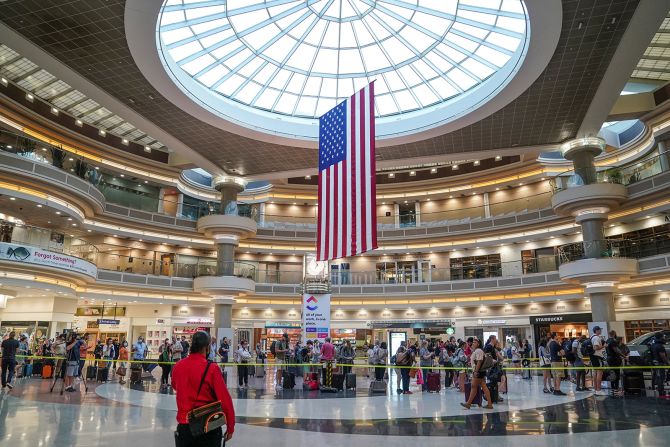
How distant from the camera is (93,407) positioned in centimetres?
1124

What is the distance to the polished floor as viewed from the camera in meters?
7.81

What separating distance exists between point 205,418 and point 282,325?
32.0 meters

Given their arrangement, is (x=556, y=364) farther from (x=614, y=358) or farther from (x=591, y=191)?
(x=591, y=191)

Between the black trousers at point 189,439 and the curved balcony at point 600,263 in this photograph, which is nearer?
the black trousers at point 189,439

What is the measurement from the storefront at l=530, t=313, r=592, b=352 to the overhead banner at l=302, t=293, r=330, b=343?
15.9 m

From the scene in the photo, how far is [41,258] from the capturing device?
21.7 m

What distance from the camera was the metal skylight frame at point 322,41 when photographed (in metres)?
18.7

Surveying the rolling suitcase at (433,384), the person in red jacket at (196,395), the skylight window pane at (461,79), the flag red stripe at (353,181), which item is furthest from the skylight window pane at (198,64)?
the person in red jacket at (196,395)

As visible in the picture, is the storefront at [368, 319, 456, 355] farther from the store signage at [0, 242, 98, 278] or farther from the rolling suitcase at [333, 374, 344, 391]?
the store signage at [0, 242, 98, 278]

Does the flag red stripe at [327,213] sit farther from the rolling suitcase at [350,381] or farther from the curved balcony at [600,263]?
the curved balcony at [600,263]

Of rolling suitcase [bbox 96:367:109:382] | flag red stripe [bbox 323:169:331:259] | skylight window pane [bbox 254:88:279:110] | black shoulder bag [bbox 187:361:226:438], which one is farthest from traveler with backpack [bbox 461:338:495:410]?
skylight window pane [bbox 254:88:279:110]

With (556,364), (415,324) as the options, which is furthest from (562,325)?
(556,364)

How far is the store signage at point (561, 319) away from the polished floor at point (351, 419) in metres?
16.3

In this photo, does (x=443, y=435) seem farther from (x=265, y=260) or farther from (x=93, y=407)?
(x=265, y=260)
